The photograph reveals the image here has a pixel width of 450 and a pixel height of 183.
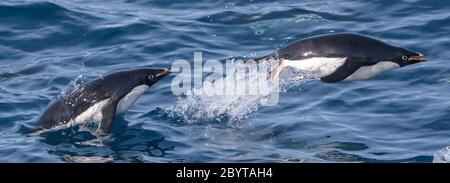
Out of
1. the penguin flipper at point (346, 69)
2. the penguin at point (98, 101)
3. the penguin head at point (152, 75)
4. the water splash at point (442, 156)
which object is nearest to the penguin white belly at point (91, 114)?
the penguin at point (98, 101)

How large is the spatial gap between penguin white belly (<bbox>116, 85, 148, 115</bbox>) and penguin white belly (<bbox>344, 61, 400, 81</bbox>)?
2801 mm

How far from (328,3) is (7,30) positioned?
19.9 ft

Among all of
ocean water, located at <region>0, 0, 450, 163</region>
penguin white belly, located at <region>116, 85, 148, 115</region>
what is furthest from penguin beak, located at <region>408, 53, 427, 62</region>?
penguin white belly, located at <region>116, 85, 148, 115</region>

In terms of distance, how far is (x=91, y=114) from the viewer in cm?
1271

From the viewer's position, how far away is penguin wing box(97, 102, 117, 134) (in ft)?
40.9

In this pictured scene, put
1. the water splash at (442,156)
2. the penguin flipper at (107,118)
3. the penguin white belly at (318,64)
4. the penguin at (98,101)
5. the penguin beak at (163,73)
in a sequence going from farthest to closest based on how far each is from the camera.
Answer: the penguin white belly at (318,64), the penguin beak at (163,73), the penguin at (98,101), the penguin flipper at (107,118), the water splash at (442,156)

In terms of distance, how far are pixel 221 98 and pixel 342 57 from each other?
69.6 inches

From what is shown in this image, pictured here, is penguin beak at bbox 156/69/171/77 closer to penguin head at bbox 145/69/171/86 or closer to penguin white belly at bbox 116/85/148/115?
penguin head at bbox 145/69/171/86

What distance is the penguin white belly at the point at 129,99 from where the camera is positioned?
12.9 m

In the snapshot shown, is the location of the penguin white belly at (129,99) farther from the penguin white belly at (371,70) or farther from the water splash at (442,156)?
the water splash at (442,156)

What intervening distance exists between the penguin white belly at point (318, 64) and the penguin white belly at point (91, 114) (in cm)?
256

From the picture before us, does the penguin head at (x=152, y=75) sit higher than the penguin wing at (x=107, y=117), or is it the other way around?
the penguin head at (x=152, y=75)

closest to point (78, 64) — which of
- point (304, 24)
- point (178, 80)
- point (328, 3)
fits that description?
point (178, 80)

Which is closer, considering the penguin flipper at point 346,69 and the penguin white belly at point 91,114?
Answer: the penguin white belly at point 91,114
